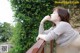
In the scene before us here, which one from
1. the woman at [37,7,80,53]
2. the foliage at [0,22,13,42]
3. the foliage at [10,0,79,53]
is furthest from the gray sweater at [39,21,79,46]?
the foliage at [0,22,13,42]

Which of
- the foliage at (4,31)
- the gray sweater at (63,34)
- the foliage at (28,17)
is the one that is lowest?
the foliage at (4,31)

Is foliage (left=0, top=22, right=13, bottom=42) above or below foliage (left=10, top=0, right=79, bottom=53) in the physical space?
below

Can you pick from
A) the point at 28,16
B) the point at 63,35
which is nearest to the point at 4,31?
the point at 28,16

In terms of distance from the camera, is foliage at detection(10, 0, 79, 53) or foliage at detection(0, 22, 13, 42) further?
foliage at detection(0, 22, 13, 42)

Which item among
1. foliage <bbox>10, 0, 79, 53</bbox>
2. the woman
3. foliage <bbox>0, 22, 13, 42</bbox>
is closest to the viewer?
the woman

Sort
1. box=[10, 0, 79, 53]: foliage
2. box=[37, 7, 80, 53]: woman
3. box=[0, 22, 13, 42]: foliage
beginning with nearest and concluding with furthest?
box=[37, 7, 80, 53]: woman
box=[10, 0, 79, 53]: foliage
box=[0, 22, 13, 42]: foliage

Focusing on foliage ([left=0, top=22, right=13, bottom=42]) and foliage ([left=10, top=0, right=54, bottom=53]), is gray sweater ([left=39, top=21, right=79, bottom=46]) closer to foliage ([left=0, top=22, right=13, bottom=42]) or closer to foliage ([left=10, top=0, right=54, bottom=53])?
foliage ([left=10, top=0, right=54, bottom=53])

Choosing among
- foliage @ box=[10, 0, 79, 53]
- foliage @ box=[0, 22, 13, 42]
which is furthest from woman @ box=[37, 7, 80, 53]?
foliage @ box=[0, 22, 13, 42]

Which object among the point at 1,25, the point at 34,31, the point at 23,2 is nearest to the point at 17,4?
the point at 23,2

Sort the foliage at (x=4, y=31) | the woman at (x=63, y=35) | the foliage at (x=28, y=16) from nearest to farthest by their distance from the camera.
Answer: the woman at (x=63, y=35) → the foliage at (x=28, y=16) → the foliage at (x=4, y=31)

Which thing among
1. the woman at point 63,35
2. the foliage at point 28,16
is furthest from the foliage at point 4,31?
the woman at point 63,35

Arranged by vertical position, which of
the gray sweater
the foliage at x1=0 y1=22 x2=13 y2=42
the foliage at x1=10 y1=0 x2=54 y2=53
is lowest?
the foliage at x1=0 y1=22 x2=13 y2=42

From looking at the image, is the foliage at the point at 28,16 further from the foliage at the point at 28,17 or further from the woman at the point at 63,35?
the woman at the point at 63,35

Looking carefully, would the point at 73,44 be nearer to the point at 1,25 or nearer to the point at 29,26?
the point at 29,26
